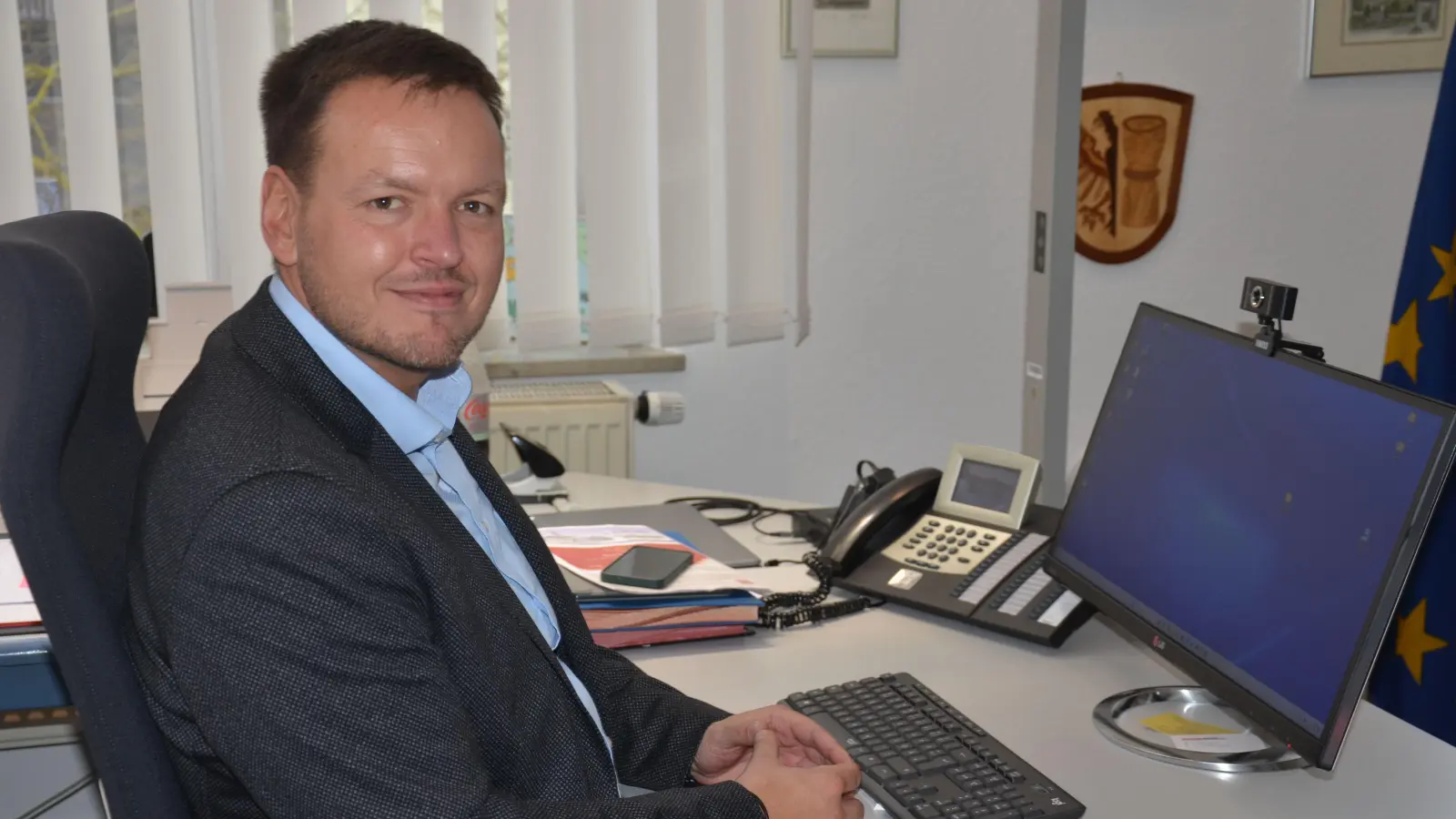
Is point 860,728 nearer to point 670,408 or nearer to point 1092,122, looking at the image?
point 670,408

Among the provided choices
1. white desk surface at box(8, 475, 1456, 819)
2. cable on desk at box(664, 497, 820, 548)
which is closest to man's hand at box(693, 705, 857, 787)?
white desk surface at box(8, 475, 1456, 819)

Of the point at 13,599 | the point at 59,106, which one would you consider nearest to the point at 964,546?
the point at 13,599

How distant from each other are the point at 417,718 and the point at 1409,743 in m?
0.92

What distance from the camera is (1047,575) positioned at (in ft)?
5.21

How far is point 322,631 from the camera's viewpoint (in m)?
0.87

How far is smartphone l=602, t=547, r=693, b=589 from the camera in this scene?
5.11 feet

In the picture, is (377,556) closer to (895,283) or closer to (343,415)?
(343,415)

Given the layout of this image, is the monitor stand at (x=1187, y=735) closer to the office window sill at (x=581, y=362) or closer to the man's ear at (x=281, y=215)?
the man's ear at (x=281, y=215)

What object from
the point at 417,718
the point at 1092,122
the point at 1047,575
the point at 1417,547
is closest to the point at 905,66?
the point at 1092,122

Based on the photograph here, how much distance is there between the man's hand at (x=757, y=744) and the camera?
118 cm

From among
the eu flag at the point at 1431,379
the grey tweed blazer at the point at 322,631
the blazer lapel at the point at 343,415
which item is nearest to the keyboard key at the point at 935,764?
the grey tweed blazer at the point at 322,631

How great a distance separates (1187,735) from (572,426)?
1.53 meters

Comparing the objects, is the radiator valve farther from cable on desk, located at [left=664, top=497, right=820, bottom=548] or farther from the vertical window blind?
cable on desk, located at [left=664, top=497, right=820, bottom=548]

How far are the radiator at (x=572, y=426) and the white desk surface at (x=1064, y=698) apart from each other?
2.84 ft
